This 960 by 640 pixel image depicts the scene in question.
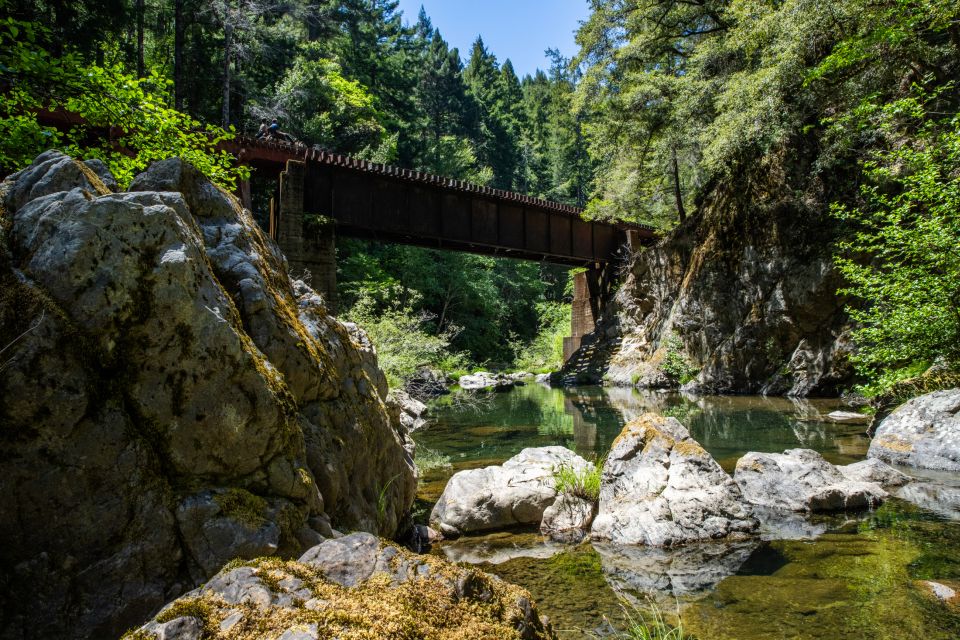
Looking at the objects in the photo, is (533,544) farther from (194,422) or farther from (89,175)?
(89,175)

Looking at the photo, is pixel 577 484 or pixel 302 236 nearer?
pixel 577 484

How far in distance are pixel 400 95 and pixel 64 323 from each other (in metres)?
41.6

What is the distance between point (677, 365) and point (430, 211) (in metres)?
11.3

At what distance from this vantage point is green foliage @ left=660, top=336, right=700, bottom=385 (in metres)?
19.7

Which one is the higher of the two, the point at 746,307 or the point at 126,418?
the point at 746,307

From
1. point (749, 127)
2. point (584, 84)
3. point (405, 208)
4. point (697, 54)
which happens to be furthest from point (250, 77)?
point (749, 127)

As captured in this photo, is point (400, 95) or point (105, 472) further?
point (400, 95)

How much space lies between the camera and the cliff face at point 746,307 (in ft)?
50.5

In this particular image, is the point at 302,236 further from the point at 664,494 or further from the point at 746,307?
the point at 746,307

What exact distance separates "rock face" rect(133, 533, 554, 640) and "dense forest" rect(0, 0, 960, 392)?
5.64m

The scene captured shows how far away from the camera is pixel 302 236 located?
1594cm

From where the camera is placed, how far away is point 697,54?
18375mm

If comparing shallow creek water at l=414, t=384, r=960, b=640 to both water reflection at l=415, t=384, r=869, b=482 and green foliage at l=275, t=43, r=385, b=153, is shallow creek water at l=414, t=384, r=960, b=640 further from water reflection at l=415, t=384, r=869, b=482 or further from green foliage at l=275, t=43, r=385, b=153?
green foliage at l=275, t=43, r=385, b=153

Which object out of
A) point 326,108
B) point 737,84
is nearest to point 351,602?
point 737,84
